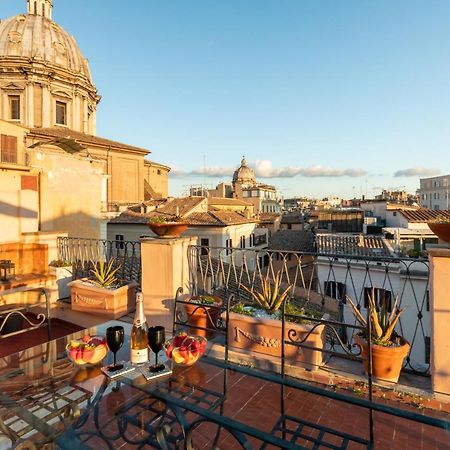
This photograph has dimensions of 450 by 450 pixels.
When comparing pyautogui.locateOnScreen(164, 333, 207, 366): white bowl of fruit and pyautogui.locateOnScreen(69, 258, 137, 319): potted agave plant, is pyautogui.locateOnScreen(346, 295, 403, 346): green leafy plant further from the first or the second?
pyautogui.locateOnScreen(69, 258, 137, 319): potted agave plant

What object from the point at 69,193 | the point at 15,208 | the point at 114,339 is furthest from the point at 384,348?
the point at 69,193

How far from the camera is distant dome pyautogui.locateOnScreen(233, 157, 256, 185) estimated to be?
263 feet

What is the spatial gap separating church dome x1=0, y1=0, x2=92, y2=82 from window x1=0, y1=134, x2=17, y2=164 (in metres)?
20.4

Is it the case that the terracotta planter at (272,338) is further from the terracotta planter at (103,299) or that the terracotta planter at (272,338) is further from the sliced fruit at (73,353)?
the terracotta planter at (103,299)

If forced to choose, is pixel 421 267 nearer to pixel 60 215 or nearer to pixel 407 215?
pixel 407 215

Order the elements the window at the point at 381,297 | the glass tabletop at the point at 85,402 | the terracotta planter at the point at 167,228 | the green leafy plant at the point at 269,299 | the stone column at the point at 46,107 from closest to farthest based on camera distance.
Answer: the glass tabletop at the point at 85,402 < the window at the point at 381,297 < the green leafy plant at the point at 269,299 < the terracotta planter at the point at 167,228 < the stone column at the point at 46,107

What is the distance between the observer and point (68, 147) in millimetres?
18156

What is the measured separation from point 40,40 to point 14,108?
7.90 meters

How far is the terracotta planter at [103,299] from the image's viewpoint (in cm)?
561

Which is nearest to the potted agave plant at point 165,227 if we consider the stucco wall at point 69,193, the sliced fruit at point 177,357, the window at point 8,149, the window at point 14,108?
the sliced fruit at point 177,357

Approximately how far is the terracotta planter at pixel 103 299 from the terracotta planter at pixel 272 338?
2423 millimetres

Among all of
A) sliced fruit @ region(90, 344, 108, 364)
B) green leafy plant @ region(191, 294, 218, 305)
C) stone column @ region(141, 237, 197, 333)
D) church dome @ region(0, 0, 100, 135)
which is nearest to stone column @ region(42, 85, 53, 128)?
church dome @ region(0, 0, 100, 135)

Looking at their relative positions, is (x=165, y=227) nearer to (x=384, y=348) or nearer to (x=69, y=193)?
(x=384, y=348)

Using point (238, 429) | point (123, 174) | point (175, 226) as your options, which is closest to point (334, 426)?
point (238, 429)
